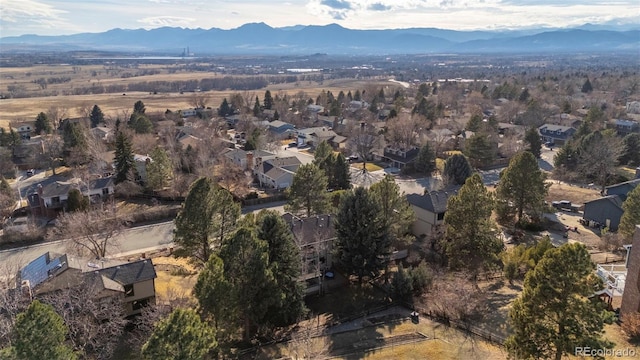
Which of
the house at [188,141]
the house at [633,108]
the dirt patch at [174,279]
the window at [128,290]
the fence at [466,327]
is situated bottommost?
the dirt patch at [174,279]

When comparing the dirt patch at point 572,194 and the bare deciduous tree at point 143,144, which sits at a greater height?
the bare deciduous tree at point 143,144

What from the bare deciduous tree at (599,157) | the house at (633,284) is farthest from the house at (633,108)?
the house at (633,284)

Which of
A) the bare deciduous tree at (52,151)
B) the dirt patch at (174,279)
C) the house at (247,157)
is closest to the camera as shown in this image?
the dirt patch at (174,279)

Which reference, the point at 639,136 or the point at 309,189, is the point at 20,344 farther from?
the point at 639,136

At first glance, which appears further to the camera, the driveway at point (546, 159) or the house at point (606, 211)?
the driveway at point (546, 159)

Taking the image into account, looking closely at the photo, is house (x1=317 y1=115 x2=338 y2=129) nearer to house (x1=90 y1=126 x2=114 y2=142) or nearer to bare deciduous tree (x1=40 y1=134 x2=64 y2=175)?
house (x1=90 y1=126 x2=114 y2=142)

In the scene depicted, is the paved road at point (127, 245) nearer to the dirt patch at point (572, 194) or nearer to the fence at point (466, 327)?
the fence at point (466, 327)

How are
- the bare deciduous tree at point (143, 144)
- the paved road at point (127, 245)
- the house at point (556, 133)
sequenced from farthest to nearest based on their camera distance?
1. the house at point (556, 133)
2. the bare deciduous tree at point (143, 144)
3. the paved road at point (127, 245)

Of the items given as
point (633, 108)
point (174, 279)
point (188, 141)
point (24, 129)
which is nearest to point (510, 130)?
point (633, 108)
